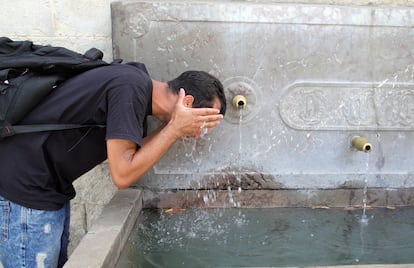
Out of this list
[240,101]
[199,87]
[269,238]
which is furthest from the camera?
[240,101]

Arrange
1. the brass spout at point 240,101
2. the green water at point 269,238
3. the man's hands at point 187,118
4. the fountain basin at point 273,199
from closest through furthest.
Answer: the man's hands at point 187,118 → the green water at point 269,238 → the brass spout at point 240,101 → the fountain basin at point 273,199

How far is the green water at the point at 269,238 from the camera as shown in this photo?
233cm

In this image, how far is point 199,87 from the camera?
2098 millimetres

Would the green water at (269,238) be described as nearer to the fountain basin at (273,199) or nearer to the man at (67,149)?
the fountain basin at (273,199)

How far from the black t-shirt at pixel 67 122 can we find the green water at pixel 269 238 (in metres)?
0.55

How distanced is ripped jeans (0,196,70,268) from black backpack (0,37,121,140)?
364mm

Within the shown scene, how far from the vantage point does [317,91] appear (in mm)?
2945

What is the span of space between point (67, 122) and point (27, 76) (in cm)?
27

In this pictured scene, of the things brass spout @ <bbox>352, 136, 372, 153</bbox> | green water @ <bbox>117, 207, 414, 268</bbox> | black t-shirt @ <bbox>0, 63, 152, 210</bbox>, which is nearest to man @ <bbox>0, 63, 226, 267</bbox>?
black t-shirt @ <bbox>0, 63, 152, 210</bbox>

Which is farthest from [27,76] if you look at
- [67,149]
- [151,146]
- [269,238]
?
[269,238]

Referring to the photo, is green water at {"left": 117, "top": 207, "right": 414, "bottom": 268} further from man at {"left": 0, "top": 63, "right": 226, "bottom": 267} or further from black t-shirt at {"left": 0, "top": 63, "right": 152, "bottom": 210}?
black t-shirt at {"left": 0, "top": 63, "right": 152, "bottom": 210}

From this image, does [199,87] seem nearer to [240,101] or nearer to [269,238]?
[240,101]

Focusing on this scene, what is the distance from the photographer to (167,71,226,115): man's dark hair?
6.88 feet

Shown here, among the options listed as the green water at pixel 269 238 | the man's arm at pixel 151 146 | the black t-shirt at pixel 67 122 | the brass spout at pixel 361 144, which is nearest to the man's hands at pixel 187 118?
the man's arm at pixel 151 146
